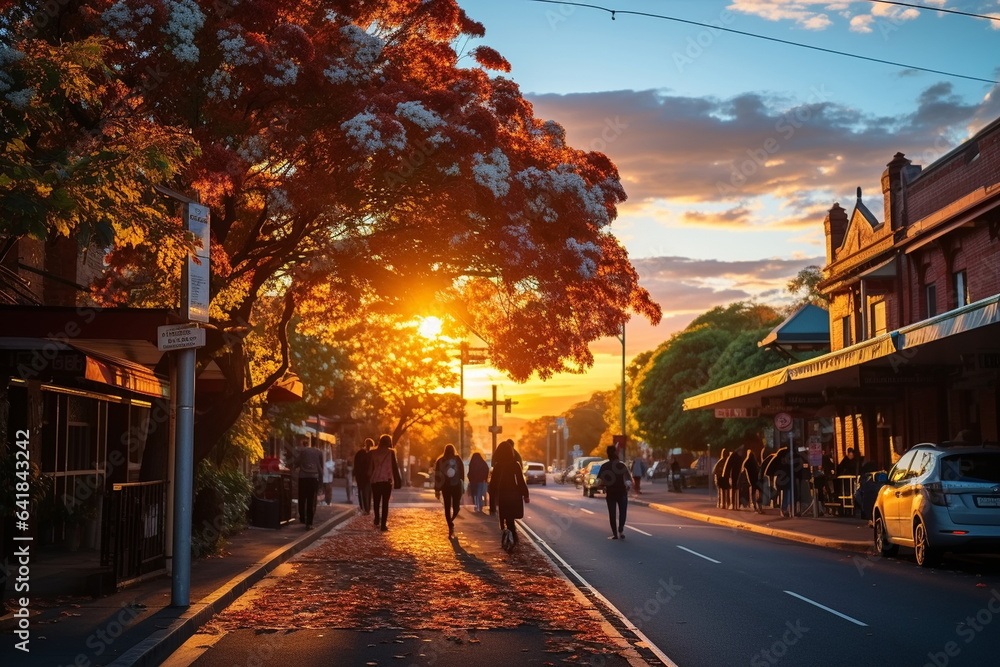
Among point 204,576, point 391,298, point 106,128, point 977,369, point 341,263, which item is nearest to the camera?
point 106,128

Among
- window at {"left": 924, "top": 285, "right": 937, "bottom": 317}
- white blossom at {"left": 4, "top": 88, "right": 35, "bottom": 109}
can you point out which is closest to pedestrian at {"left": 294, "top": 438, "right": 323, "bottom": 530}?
white blossom at {"left": 4, "top": 88, "right": 35, "bottom": 109}

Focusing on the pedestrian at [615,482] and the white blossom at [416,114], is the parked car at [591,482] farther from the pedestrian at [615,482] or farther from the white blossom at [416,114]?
the white blossom at [416,114]

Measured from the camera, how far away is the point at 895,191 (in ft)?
114

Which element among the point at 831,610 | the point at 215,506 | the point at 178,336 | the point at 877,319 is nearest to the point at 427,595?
the point at 178,336

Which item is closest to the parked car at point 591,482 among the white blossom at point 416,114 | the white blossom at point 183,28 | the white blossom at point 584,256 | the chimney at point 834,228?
the chimney at point 834,228

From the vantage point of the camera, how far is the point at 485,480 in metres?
30.9

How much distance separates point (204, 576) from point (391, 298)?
6134 millimetres

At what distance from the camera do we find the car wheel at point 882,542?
19641mm

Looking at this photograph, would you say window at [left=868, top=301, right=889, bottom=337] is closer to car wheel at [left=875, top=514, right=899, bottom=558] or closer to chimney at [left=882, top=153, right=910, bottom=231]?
chimney at [left=882, top=153, right=910, bottom=231]

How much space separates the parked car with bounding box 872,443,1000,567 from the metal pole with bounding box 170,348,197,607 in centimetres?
1086

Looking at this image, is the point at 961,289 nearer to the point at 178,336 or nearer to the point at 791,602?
the point at 791,602

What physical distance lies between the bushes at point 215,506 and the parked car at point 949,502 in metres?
10.6

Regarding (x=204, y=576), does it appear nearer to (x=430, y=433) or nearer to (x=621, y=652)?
(x=621, y=652)

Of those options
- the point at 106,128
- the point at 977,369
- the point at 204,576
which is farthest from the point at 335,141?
the point at 977,369
